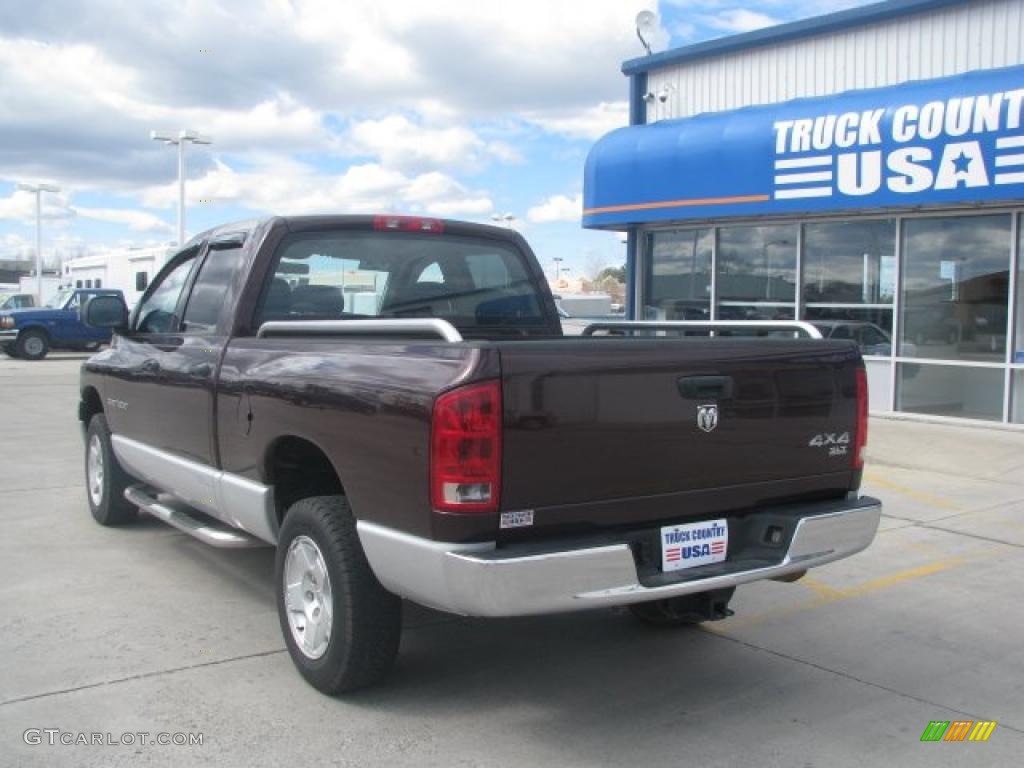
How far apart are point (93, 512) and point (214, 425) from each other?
2854 mm

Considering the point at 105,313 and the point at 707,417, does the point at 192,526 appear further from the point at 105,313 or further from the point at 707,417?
the point at 707,417

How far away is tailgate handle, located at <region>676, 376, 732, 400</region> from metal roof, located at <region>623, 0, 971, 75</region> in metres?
10.5

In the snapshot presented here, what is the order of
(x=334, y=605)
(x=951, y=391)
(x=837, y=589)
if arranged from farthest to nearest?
(x=951, y=391), (x=837, y=589), (x=334, y=605)

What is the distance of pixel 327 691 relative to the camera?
161 inches

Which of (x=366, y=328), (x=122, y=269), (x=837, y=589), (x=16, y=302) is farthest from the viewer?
(x=122, y=269)

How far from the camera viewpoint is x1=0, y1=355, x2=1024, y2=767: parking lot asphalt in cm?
373

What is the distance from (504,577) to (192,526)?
2630 mm

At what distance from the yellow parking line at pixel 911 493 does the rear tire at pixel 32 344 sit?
23650mm

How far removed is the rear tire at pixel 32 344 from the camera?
26609 mm

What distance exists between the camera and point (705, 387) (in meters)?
3.86

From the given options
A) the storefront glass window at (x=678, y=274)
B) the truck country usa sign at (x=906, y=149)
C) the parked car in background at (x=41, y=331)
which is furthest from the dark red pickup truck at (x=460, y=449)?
the parked car in background at (x=41, y=331)

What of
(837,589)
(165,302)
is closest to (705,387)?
(837,589)

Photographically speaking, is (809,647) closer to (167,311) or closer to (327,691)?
(327,691)

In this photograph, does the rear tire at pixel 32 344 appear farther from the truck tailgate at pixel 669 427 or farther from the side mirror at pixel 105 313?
the truck tailgate at pixel 669 427
